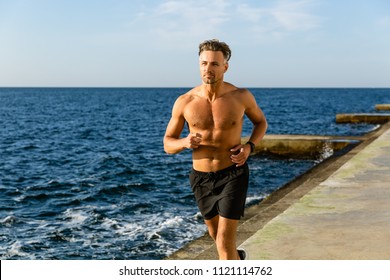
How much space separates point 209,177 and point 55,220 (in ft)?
33.6

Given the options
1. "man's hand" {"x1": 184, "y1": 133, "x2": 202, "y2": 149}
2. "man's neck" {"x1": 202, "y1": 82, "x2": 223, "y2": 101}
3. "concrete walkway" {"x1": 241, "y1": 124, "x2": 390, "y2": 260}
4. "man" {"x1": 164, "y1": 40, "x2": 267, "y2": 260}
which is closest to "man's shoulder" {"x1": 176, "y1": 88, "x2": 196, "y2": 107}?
"man" {"x1": 164, "y1": 40, "x2": 267, "y2": 260}

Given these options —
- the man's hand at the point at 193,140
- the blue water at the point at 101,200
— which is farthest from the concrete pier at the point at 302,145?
the man's hand at the point at 193,140

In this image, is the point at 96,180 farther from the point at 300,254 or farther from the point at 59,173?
the point at 300,254

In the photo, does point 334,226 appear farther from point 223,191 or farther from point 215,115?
point 215,115

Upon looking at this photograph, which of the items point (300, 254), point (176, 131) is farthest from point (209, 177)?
point (300, 254)

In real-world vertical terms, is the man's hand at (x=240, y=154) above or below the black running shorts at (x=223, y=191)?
above

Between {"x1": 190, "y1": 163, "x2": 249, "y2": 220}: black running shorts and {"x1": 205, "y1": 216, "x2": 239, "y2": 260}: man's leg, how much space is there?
0.16 feet

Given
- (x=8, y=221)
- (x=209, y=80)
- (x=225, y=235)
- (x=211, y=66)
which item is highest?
(x=211, y=66)

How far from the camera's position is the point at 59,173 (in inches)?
884

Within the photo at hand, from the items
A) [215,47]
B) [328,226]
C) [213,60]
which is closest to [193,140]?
[213,60]

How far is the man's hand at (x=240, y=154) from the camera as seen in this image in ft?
13.4

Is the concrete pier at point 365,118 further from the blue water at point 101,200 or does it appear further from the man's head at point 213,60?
the man's head at point 213,60

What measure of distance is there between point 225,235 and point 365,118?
41.2 m

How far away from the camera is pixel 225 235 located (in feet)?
13.7
